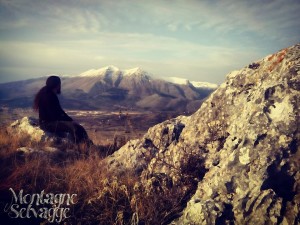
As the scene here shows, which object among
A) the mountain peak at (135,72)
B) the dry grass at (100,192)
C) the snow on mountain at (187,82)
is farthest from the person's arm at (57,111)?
the snow on mountain at (187,82)

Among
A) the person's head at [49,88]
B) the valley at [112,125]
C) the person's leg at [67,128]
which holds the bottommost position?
the valley at [112,125]

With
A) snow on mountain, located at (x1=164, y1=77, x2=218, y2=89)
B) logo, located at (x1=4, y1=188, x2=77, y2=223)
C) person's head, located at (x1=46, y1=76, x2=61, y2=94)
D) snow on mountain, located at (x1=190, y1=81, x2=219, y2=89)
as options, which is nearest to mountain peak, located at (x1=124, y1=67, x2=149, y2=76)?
snow on mountain, located at (x1=164, y1=77, x2=218, y2=89)

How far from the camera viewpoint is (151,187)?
3.43m

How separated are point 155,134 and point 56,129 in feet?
8.18

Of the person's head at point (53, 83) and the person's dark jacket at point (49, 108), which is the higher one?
the person's head at point (53, 83)

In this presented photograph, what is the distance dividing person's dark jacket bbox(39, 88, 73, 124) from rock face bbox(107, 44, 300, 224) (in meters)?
2.45

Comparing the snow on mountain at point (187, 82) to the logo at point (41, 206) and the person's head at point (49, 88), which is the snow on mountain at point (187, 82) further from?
the logo at point (41, 206)

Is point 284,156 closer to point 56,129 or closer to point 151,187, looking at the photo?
point 151,187

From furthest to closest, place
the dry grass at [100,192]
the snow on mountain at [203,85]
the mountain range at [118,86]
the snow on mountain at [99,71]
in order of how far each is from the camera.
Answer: the snow on mountain at [203,85], the snow on mountain at [99,71], the mountain range at [118,86], the dry grass at [100,192]

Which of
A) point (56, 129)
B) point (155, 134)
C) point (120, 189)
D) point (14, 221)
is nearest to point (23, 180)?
point (14, 221)

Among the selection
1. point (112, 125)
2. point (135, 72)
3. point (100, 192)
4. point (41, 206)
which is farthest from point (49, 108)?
point (135, 72)

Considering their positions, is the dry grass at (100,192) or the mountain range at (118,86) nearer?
the dry grass at (100,192)

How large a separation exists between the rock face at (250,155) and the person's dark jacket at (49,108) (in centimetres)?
245

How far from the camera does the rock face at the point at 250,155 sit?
2.90 metres
